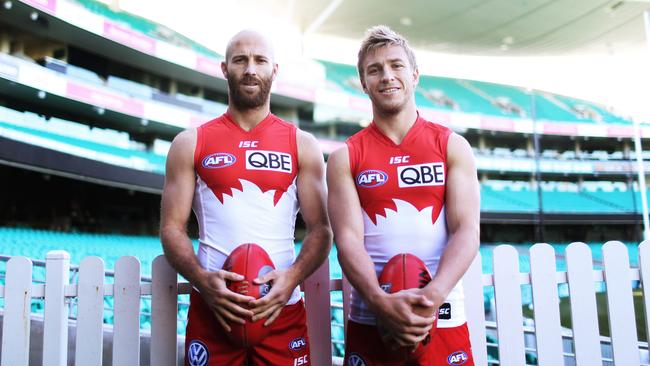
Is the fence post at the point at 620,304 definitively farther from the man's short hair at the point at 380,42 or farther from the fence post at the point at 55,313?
the fence post at the point at 55,313

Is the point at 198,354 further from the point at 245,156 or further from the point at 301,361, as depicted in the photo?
the point at 245,156

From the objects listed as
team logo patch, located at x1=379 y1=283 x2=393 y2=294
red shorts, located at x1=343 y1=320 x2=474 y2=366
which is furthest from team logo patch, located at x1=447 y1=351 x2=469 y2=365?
team logo patch, located at x1=379 y1=283 x2=393 y2=294

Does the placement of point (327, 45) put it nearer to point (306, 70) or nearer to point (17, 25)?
point (306, 70)

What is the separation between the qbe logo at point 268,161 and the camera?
1.76m

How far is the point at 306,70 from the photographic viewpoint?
23.4 m

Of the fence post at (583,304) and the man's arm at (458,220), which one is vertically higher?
the man's arm at (458,220)

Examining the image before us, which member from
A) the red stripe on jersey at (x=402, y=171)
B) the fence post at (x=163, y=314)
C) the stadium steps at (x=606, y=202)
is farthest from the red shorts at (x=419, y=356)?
the stadium steps at (x=606, y=202)

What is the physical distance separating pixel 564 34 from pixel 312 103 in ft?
37.2

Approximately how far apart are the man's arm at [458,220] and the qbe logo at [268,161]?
0.61 m

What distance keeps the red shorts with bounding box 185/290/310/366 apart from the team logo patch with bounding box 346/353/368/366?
0.19 m

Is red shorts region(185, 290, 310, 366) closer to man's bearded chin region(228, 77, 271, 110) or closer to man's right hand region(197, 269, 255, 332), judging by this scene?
man's right hand region(197, 269, 255, 332)

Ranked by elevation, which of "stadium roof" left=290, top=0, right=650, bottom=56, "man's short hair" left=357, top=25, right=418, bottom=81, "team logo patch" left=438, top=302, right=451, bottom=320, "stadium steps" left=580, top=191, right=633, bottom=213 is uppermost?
"stadium roof" left=290, top=0, right=650, bottom=56

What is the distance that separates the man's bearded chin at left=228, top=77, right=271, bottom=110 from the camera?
1.77 m

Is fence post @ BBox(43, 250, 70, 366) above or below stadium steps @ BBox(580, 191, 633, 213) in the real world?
below
